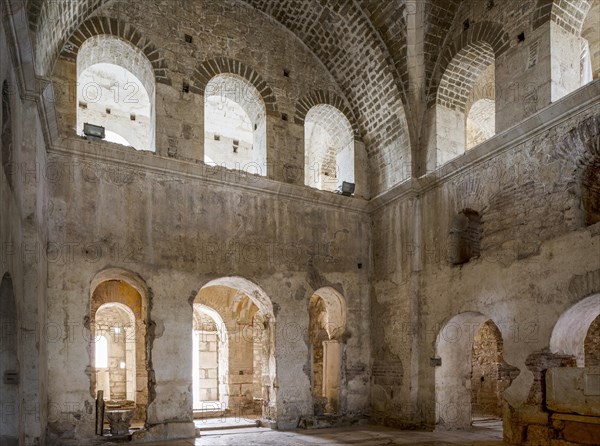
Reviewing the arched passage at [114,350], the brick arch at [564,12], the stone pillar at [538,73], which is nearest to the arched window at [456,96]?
the stone pillar at [538,73]

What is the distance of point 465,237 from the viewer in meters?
10.1

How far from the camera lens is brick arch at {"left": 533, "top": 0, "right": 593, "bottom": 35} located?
855cm

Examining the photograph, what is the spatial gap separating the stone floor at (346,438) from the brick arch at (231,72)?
19.8 feet

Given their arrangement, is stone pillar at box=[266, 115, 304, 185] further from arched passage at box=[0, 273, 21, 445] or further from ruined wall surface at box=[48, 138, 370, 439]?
arched passage at box=[0, 273, 21, 445]

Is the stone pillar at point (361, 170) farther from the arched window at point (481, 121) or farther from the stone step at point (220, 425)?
the stone step at point (220, 425)

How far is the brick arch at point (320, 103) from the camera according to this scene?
11.6 metres

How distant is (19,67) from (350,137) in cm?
714

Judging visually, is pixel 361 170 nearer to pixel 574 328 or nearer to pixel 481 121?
pixel 481 121

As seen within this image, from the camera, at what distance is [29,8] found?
22.4 feet

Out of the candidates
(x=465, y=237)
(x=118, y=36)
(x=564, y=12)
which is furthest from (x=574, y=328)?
(x=118, y=36)

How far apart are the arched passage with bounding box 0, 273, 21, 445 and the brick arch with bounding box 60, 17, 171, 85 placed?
16.0 ft

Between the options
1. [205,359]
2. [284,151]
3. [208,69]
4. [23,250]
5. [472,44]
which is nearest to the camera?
[23,250]

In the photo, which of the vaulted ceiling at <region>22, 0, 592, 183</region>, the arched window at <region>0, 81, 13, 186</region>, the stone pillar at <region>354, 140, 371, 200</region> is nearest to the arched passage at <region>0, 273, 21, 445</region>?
the arched window at <region>0, 81, 13, 186</region>

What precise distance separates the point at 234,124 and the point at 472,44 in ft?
26.4
